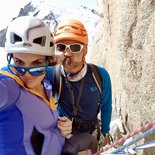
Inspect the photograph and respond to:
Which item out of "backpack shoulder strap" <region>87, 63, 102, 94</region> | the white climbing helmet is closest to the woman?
the white climbing helmet

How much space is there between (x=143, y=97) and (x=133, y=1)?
4.32ft

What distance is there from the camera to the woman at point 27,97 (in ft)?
7.54

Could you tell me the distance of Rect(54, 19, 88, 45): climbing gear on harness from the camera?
3750mm

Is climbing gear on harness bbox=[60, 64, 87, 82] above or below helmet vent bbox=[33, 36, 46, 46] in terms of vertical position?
below

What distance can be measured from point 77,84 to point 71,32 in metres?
0.62

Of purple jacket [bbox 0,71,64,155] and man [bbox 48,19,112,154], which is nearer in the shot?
purple jacket [bbox 0,71,64,155]

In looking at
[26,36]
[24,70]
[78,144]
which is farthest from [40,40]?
[78,144]

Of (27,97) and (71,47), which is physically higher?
(71,47)

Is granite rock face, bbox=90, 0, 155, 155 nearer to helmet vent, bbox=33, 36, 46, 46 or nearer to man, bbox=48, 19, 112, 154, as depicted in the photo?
man, bbox=48, 19, 112, 154

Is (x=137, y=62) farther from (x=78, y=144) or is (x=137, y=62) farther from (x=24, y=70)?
(x=24, y=70)

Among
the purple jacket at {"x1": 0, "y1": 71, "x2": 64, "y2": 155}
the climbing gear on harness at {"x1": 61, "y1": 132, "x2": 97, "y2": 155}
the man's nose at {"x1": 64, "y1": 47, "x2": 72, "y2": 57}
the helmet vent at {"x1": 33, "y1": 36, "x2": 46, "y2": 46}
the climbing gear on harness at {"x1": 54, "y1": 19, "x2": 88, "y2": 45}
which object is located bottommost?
the climbing gear on harness at {"x1": 61, "y1": 132, "x2": 97, "y2": 155}

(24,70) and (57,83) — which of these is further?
(57,83)

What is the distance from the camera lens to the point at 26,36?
2557 mm

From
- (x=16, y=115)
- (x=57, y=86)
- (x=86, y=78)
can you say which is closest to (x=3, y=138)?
(x=16, y=115)
